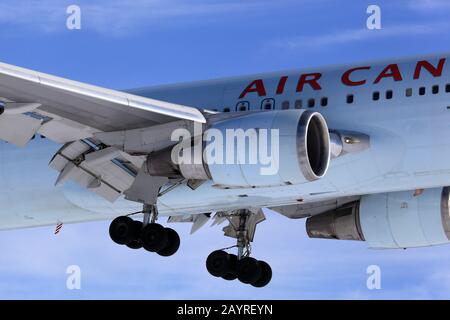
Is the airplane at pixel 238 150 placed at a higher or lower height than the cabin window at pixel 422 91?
lower

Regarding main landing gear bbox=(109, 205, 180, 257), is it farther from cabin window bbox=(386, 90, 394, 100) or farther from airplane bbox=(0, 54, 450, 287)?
cabin window bbox=(386, 90, 394, 100)

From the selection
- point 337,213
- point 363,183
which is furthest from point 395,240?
point 363,183

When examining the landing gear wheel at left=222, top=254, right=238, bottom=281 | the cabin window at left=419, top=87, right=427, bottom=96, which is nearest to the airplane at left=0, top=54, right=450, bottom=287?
the cabin window at left=419, top=87, right=427, bottom=96

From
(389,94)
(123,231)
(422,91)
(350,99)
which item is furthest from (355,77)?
(123,231)

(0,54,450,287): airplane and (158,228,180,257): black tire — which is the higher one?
(0,54,450,287): airplane

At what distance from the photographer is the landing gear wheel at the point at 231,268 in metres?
33.8

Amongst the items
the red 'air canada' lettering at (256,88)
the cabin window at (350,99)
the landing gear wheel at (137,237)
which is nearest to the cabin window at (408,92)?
the cabin window at (350,99)

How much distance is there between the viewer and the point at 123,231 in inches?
1213

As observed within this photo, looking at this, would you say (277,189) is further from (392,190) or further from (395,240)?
(395,240)

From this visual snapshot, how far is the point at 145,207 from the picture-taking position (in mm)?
30828

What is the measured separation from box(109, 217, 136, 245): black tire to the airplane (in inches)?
1.1

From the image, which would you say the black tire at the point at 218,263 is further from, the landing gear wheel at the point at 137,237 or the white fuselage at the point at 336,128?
the landing gear wheel at the point at 137,237

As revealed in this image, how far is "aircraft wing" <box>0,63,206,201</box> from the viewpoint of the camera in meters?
27.0

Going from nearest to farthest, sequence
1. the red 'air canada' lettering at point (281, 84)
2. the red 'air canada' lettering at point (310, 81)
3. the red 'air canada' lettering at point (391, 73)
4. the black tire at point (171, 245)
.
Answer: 1. the red 'air canada' lettering at point (391, 73)
2. the red 'air canada' lettering at point (310, 81)
3. the red 'air canada' lettering at point (281, 84)
4. the black tire at point (171, 245)
